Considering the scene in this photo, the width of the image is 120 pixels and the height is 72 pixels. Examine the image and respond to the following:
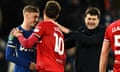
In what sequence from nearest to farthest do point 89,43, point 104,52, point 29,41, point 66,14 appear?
point 104,52, point 29,41, point 89,43, point 66,14

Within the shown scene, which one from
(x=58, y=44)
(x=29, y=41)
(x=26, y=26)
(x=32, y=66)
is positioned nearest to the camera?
(x=29, y=41)

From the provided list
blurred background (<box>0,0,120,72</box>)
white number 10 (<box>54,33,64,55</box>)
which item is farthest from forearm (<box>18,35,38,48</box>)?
blurred background (<box>0,0,120,72</box>)

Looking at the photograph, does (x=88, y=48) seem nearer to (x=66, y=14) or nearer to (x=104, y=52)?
(x=104, y=52)

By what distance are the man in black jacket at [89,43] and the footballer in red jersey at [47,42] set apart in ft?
2.85

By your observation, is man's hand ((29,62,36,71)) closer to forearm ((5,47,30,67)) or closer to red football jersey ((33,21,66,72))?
forearm ((5,47,30,67))

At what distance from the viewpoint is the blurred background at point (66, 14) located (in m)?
13.5

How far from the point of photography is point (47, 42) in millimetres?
8359

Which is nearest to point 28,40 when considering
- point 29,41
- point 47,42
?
point 29,41

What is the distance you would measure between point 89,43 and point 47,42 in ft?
3.54

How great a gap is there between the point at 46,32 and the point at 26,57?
1.79 feet

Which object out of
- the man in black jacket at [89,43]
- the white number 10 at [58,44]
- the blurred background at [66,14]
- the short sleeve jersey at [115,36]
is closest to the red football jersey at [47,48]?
the white number 10 at [58,44]

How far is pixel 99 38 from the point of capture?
30.4 ft

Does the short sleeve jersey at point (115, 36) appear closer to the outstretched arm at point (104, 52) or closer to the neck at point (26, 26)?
the outstretched arm at point (104, 52)

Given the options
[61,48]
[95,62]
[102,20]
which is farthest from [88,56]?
[102,20]
